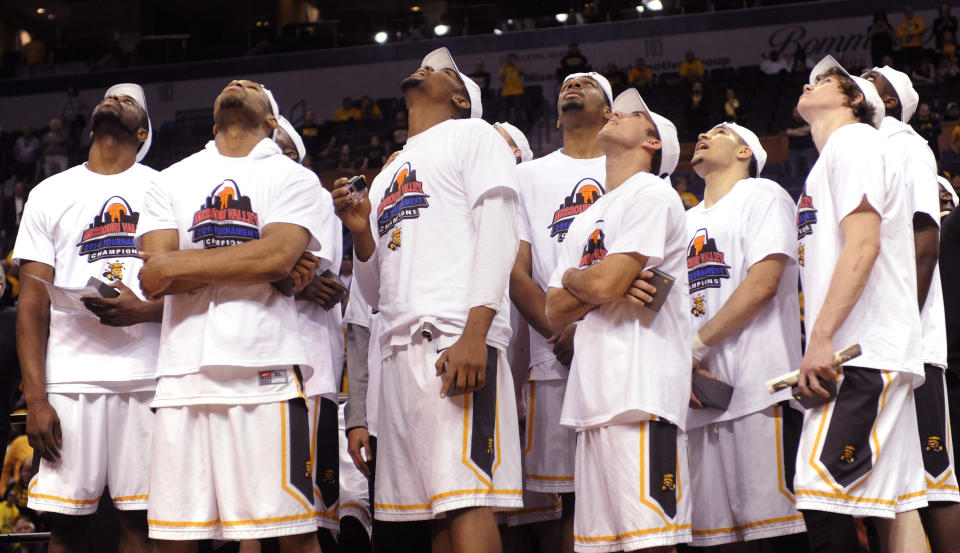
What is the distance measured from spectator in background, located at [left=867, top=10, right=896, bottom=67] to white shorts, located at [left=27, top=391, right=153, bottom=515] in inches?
648

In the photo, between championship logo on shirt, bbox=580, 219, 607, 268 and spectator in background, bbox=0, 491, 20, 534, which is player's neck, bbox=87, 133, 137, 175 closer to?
championship logo on shirt, bbox=580, 219, 607, 268

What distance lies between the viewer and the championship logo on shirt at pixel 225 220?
3734 mm

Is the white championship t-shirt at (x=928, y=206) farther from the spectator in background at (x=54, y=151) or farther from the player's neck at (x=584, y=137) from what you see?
the spectator in background at (x=54, y=151)

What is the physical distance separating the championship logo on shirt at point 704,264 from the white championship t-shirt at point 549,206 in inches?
20.5

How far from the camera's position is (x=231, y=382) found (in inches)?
140

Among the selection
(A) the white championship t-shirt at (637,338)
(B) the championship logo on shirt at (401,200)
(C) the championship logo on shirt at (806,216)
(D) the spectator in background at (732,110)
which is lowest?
(A) the white championship t-shirt at (637,338)

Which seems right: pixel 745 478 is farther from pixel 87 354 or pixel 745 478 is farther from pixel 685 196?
pixel 685 196

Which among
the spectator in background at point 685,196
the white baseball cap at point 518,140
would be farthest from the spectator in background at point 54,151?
the white baseball cap at point 518,140

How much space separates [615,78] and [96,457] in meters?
15.2

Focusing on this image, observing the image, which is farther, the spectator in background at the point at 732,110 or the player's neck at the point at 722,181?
the spectator in background at the point at 732,110

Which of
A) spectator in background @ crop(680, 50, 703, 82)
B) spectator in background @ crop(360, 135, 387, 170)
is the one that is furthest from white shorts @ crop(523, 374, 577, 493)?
spectator in background @ crop(680, 50, 703, 82)

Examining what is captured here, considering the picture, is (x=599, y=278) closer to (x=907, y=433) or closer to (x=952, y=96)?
(x=907, y=433)

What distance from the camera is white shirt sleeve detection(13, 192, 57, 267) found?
14.6 feet

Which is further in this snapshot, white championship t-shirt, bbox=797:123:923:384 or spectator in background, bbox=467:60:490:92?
spectator in background, bbox=467:60:490:92
